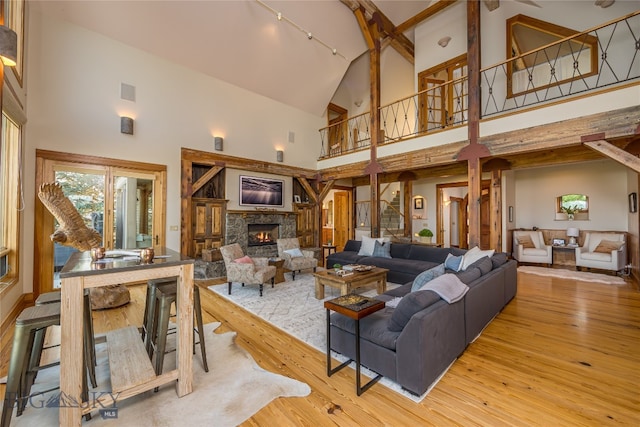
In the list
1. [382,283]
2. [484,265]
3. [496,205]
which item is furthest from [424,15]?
[382,283]

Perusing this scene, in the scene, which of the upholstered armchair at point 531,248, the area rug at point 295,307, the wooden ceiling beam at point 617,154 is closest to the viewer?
the area rug at point 295,307

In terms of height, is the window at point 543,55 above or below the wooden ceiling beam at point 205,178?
above

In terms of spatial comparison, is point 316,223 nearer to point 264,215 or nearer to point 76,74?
point 264,215

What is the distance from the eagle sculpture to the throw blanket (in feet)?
12.8

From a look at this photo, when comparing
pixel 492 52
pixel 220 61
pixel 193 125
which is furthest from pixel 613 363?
pixel 220 61

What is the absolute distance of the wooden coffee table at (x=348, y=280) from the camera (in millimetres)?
3925

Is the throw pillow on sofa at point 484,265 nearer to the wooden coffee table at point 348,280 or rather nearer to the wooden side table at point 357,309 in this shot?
the wooden coffee table at point 348,280

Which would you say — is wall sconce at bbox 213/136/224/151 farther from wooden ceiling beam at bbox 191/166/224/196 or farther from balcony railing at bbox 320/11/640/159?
balcony railing at bbox 320/11/640/159

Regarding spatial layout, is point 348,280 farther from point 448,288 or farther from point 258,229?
point 258,229

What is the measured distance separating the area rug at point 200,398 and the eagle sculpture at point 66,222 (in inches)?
60.4

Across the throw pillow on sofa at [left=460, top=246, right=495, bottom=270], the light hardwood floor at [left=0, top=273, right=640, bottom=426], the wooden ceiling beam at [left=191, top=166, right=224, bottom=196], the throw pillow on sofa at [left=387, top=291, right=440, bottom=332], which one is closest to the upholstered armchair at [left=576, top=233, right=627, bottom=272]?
the light hardwood floor at [left=0, top=273, right=640, bottom=426]

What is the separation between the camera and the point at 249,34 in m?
5.80

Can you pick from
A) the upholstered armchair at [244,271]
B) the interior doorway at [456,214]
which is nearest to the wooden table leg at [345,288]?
the upholstered armchair at [244,271]

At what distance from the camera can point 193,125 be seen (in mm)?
5973
